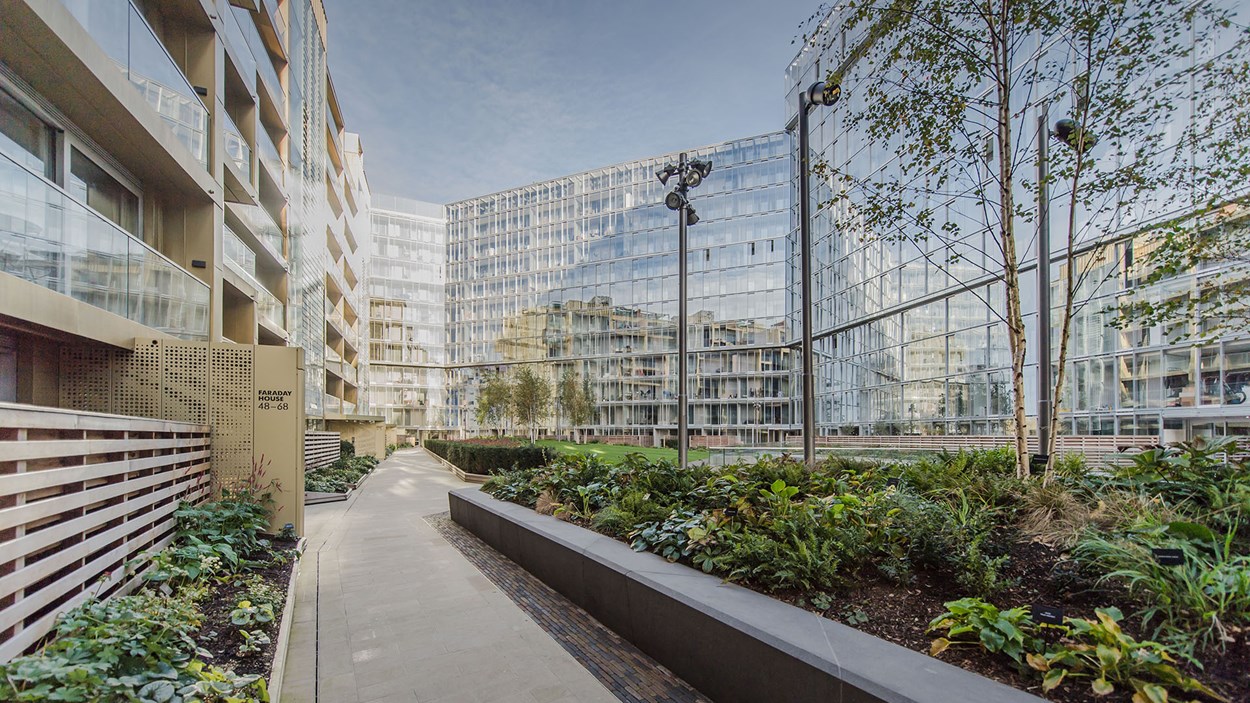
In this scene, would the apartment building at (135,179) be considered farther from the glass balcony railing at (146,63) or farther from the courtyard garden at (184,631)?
the courtyard garden at (184,631)

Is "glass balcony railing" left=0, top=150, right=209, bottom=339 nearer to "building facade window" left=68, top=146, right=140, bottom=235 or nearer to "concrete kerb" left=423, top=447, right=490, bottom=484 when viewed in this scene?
"building facade window" left=68, top=146, right=140, bottom=235

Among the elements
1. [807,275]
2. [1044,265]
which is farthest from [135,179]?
[1044,265]

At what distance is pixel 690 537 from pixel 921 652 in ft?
8.19

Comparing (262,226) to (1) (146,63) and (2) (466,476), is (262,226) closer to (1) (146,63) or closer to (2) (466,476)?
(1) (146,63)

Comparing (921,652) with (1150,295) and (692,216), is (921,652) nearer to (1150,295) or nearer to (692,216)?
(692,216)

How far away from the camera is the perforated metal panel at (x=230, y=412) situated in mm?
8250

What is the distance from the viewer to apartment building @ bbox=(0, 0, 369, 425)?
6188mm

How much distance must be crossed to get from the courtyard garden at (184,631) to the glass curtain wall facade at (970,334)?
23.8 feet

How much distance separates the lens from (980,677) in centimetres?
303

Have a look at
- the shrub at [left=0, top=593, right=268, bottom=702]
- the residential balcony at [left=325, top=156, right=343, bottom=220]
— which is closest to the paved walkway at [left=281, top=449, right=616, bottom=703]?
the shrub at [left=0, top=593, right=268, bottom=702]

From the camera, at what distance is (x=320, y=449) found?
65.9 feet

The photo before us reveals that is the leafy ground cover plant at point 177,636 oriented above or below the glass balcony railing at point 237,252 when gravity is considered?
below

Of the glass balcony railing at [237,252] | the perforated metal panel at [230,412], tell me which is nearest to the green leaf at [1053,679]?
the perforated metal panel at [230,412]

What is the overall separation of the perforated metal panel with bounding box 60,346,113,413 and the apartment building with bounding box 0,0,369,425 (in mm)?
Answer: 105
